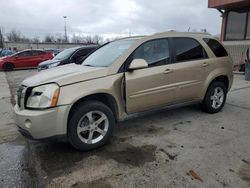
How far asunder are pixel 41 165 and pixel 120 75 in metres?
1.76

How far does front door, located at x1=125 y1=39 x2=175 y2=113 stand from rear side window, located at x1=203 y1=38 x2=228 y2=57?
3.98 ft

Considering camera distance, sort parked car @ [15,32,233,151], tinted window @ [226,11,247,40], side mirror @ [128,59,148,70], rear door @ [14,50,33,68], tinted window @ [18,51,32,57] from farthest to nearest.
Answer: tinted window @ [18,51,32,57] → rear door @ [14,50,33,68] → tinted window @ [226,11,247,40] → side mirror @ [128,59,148,70] → parked car @ [15,32,233,151]

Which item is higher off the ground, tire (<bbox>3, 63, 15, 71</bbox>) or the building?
the building

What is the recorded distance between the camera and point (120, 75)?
355 centimetres

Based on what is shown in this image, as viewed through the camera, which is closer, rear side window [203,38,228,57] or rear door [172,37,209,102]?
rear door [172,37,209,102]

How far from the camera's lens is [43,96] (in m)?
3.02

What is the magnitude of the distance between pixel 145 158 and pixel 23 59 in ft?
56.6

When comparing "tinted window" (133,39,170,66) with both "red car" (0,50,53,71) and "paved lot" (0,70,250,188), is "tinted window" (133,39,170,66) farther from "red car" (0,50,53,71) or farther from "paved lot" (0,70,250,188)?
"red car" (0,50,53,71)

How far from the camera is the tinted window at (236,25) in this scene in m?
11.9

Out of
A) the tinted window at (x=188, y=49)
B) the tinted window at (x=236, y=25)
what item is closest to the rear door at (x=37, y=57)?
the tinted window at (x=236, y=25)

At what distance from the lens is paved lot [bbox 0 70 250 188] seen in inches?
104

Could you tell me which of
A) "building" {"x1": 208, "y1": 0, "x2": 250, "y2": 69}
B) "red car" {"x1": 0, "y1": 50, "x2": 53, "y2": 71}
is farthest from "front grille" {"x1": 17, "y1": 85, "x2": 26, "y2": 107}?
"red car" {"x1": 0, "y1": 50, "x2": 53, "y2": 71}

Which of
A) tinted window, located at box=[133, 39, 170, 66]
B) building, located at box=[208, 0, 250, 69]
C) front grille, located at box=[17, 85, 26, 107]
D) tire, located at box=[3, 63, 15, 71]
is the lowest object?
tire, located at box=[3, 63, 15, 71]

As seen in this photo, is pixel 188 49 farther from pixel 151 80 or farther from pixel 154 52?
pixel 151 80
